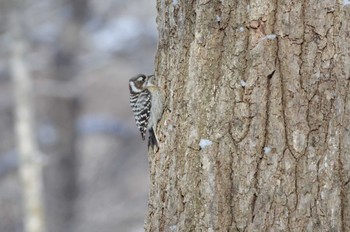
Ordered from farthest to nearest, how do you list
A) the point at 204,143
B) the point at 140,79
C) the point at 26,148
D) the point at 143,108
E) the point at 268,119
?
1. the point at 26,148
2. the point at 140,79
3. the point at 143,108
4. the point at 204,143
5. the point at 268,119

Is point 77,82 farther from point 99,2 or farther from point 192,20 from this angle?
point 192,20

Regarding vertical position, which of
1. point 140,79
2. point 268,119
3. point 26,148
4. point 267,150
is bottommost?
point 26,148

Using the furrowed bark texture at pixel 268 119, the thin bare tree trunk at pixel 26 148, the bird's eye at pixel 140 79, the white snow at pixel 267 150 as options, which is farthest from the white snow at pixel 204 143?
the thin bare tree trunk at pixel 26 148

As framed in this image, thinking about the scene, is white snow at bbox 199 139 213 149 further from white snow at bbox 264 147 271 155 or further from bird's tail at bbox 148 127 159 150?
bird's tail at bbox 148 127 159 150

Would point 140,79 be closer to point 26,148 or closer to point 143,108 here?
point 143,108

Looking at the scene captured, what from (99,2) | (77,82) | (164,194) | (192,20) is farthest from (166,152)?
(99,2)

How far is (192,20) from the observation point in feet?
11.0

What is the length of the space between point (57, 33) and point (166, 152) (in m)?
11.1

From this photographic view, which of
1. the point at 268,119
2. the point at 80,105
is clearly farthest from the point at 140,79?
the point at 80,105

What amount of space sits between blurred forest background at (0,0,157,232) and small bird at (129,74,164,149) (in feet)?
28.2

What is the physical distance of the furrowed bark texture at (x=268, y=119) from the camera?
10.0ft

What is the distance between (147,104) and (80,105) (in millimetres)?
10724

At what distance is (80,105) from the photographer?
14.4 m

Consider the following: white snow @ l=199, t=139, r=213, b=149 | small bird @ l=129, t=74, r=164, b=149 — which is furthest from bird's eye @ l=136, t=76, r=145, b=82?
white snow @ l=199, t=139, r=213, b=149
